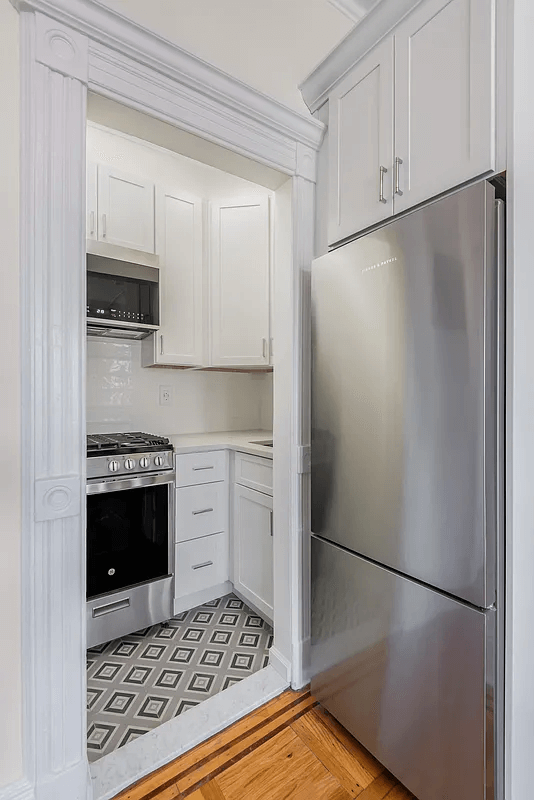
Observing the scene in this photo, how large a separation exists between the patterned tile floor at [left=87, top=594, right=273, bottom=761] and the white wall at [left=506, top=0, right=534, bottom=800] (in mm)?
1141

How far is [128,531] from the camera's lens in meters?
2.07

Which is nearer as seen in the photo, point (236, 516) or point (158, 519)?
point (158, 519)

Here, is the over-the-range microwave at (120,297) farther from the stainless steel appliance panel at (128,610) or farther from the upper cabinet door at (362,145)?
the stainless steel appliance panel at (128,610)

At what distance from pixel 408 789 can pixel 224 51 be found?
2916 mm

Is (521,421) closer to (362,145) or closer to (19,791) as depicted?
(362,145)

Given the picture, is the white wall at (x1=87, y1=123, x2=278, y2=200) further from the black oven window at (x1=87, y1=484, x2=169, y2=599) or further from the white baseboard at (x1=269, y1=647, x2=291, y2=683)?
the white baseboard at (x1=269, y1=647, x2=291, y2=683)

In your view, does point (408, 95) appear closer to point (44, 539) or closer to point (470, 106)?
point (470, 106)

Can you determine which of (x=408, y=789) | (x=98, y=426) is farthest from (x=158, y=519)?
(x=408, y=789)

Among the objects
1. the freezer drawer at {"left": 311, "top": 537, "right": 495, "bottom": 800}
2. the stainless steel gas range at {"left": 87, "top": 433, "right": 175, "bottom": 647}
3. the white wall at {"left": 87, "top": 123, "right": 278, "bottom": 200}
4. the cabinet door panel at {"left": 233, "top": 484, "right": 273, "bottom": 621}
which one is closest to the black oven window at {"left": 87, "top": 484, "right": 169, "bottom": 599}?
the stainless steel gas range at {"left": 87, "top": 433, "right": 175, "bottom": 647}

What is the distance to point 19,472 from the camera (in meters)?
1.12

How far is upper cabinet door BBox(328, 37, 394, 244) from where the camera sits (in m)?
1.35

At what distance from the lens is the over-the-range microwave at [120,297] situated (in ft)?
7.06

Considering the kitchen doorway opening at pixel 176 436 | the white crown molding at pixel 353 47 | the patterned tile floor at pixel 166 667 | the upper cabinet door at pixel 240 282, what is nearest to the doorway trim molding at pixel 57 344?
the kitchen doorway opening at pixel 176 436

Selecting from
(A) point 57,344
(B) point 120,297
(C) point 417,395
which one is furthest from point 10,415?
(B) point 120,297
